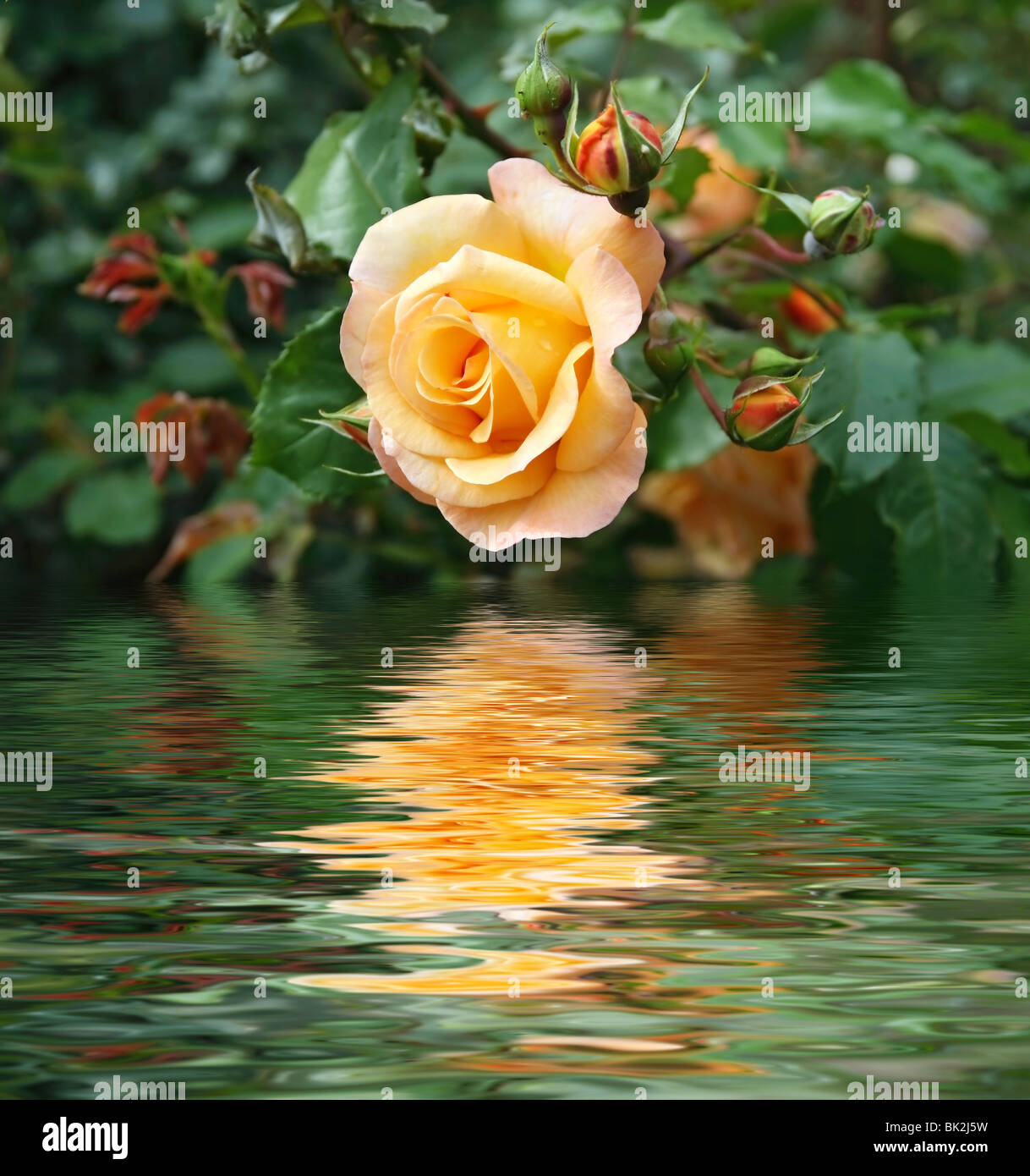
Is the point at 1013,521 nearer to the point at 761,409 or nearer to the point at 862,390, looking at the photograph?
the point at 862,390

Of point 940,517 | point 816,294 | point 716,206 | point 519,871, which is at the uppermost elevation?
point 716,206

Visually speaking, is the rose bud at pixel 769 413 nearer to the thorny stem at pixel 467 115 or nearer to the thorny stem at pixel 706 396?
the thorny stem at pixel 706 396

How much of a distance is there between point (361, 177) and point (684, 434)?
199 millimetres

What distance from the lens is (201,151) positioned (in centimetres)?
116

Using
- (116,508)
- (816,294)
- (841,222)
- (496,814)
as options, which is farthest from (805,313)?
(116,508)

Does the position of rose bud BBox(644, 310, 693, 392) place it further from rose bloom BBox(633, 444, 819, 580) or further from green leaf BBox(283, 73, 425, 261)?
rose bloom BBox(633, 444, 819, 580)

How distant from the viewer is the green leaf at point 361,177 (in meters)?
0.55

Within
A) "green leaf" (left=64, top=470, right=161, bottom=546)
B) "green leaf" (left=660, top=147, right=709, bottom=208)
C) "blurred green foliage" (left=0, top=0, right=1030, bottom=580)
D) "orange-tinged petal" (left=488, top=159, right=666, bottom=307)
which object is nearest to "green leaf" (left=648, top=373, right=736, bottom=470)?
"blurred green foliage" (left=0, top=0, right=1030, bottom=580)

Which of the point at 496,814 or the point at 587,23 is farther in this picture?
the point at 587,23

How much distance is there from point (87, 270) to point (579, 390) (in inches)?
33.0

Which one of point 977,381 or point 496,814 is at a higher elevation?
point 977,381

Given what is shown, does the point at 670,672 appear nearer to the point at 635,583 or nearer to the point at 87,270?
the point at 635,583

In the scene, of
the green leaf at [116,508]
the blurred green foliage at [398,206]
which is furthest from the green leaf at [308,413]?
the green leaf at [116,508]

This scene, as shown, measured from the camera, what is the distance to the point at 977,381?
802 mm
